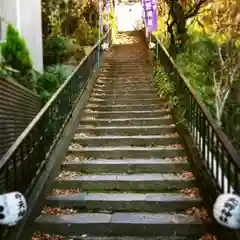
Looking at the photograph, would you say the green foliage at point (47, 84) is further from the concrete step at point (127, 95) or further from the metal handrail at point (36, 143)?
the concrete step at point (127, 95)

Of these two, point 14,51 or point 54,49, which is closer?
point 14,51

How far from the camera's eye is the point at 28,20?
10672 mm

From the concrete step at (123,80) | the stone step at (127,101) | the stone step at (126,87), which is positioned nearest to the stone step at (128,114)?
the stone step at (127,101)

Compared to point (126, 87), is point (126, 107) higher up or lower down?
lower down

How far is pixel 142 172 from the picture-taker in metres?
6.49

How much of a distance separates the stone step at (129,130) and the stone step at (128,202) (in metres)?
2.36

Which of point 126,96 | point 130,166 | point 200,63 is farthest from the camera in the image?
point 200,63

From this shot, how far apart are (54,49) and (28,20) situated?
2.67m

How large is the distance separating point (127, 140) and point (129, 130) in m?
0.53

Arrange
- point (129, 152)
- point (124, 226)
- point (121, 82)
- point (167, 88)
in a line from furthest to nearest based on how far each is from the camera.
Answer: point (121, 82) < point (167, 88) < point (129, 152) < point (124, 226)

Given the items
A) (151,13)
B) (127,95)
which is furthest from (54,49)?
(127,95)

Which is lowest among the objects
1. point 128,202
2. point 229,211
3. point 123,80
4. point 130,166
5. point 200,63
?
point 128,202

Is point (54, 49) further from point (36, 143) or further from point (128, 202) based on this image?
point (128, 202)

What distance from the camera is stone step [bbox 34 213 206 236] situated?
4949 millimetres
